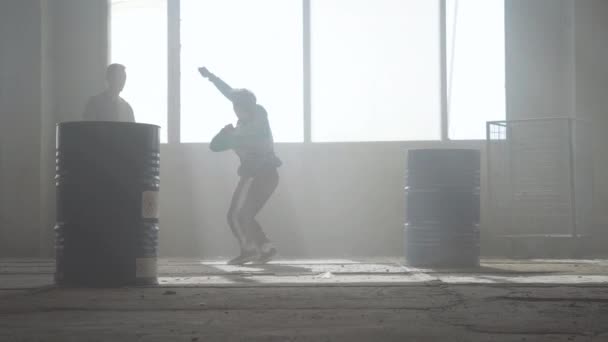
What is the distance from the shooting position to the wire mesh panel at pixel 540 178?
400 inches

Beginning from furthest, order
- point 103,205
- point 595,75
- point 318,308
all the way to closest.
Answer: point 595,75 < point 103,205 < point 318,308

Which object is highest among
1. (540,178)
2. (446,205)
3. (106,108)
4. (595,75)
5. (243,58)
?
(243,58)

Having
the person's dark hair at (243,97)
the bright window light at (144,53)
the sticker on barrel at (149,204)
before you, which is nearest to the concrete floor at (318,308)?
the sticker on barrel at (149,204)

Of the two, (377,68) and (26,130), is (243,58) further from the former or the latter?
(26,130)

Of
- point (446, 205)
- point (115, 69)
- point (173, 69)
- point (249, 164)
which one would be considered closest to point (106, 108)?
point (115, 69)

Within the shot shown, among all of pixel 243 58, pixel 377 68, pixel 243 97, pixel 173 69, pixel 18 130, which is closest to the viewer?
pixel 243 97

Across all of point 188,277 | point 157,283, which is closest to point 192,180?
point 188,277

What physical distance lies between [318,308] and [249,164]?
15.0 feet

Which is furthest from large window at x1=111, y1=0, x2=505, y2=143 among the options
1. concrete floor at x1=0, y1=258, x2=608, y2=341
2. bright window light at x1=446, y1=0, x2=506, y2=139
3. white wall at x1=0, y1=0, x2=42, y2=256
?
concrete floor at x1=0, y1=258, x2=608, y2=341

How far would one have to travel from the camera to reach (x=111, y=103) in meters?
8.02

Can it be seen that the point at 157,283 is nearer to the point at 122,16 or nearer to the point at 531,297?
the point at 531,297

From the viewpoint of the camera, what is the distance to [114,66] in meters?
7.98

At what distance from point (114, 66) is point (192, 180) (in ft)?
11.8

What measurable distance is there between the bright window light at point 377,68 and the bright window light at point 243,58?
0.26 m
